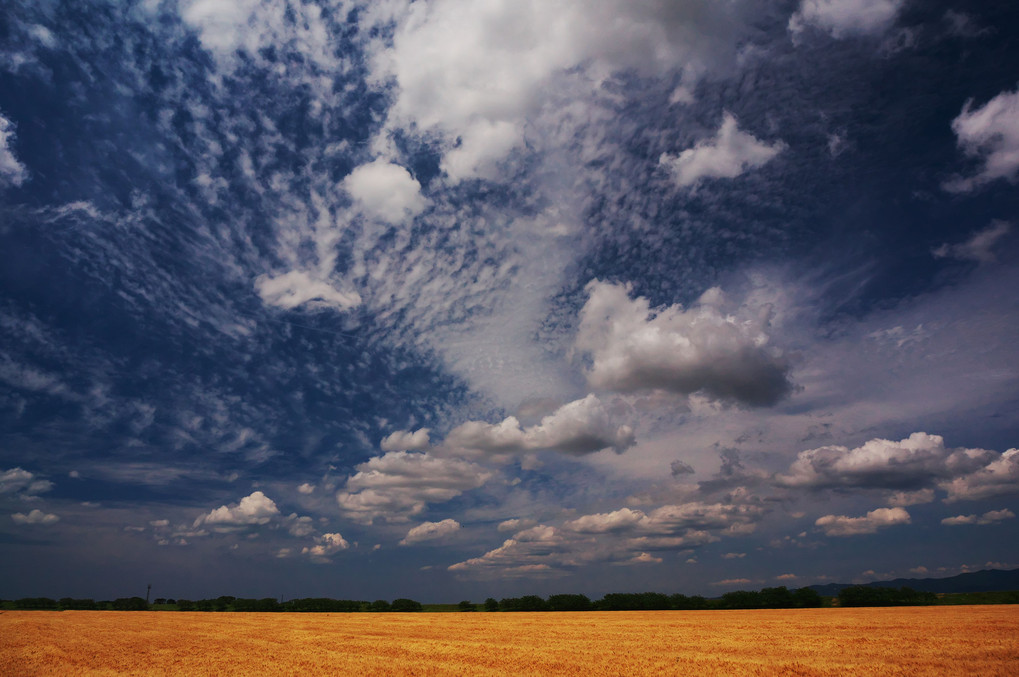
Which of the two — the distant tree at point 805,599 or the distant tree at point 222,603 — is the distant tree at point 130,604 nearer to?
the distant tree at point 222,603

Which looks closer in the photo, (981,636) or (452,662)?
(452,662)

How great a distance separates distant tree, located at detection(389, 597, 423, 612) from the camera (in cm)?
12125

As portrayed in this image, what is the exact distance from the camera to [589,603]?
9931 cm

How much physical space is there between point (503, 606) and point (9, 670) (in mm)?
96680

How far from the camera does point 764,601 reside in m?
85.4

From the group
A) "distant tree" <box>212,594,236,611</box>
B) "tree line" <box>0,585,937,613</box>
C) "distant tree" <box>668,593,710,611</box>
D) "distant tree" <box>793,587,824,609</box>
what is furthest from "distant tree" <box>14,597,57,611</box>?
"distant tree" <box>793,587,824,609</box>

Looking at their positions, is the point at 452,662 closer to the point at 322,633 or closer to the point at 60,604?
the point at 322,633

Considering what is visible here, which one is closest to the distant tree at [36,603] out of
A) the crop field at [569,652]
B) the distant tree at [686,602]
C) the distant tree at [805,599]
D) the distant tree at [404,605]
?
the distant tree at [404,605]

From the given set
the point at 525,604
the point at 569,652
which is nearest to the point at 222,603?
the point at 525,604

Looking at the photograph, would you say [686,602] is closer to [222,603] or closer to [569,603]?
[569,603]

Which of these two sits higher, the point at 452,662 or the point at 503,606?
the point at 452,662

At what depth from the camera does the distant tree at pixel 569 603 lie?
99012 mm

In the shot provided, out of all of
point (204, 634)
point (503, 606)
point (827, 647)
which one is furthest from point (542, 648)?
point (503, 606)

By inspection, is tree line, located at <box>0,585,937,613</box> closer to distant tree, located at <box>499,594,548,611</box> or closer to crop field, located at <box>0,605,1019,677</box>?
distant tree, located at <box>499,594,548,611</box>
